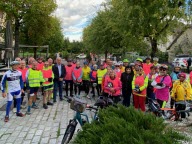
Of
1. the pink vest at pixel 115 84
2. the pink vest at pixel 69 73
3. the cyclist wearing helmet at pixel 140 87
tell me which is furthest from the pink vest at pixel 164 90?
the pink vest at pixel 69 73

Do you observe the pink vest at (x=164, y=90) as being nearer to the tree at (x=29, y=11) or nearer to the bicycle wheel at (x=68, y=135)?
the bicycle wheel at (x=68, y=135)

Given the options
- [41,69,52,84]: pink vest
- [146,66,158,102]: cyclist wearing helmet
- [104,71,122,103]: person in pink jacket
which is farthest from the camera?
[41,69,52,84]: pink vest

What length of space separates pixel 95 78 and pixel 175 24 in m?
8.65

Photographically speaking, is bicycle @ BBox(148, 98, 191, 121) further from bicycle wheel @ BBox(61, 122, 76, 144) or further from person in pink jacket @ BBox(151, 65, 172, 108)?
bicycle wheel @ BBox(61, 122, 76, 144)

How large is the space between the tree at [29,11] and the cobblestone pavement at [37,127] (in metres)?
14.4

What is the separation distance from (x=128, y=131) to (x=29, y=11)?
843 inches

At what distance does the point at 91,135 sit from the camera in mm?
3316

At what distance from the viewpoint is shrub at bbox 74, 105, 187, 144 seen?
3.04 metres

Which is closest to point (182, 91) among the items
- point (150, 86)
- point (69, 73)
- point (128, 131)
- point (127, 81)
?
point (150, 86)

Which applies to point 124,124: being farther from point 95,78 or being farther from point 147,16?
point 147,16

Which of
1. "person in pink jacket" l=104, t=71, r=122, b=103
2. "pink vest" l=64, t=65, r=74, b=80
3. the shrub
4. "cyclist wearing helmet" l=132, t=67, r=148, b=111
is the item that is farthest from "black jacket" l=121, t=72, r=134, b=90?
the shrub

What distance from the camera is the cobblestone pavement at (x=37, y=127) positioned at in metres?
5.78

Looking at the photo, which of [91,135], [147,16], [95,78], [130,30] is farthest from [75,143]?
[130,30]

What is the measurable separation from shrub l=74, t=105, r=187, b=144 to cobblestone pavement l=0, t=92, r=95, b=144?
225cm
